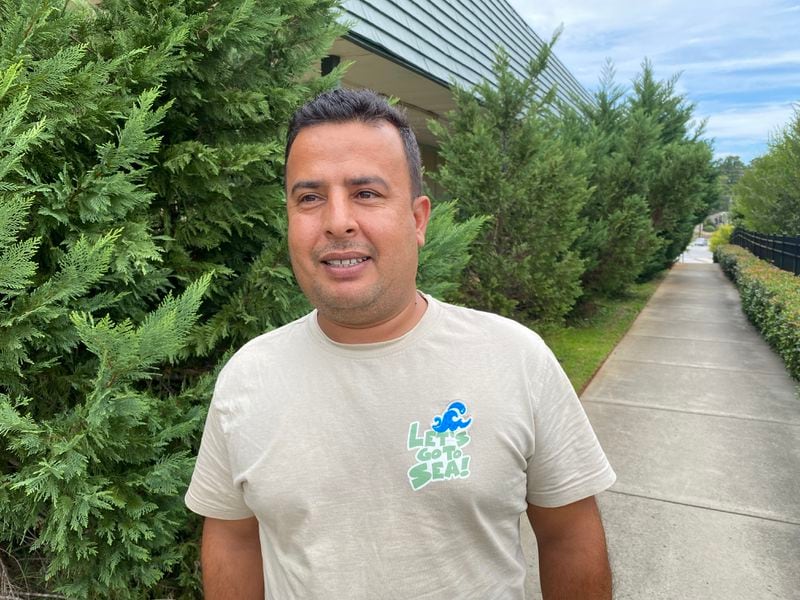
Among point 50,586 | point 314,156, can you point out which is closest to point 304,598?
point 314,156

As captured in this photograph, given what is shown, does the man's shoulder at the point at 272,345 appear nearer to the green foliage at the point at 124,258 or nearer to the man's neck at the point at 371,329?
the man's neck at the point at 371,329

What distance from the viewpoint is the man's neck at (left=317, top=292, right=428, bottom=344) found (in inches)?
51.6

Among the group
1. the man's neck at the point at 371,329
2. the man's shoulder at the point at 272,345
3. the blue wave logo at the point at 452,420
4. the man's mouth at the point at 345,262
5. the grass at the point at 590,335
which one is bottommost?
the grass at the point at 590,335

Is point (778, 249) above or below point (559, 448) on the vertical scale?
below

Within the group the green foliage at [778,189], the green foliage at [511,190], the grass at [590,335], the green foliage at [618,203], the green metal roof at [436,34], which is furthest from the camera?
the green foliage at [778,189]

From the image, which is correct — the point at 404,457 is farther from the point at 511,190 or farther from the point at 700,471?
the point at 511,190

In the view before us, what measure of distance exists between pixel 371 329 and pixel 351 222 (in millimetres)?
254

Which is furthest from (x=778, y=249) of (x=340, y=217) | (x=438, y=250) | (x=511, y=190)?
(x=340, y=217)

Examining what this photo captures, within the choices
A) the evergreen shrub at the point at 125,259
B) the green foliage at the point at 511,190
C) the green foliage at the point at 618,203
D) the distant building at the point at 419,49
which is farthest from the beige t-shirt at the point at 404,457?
the green foliage at the point at 618,203

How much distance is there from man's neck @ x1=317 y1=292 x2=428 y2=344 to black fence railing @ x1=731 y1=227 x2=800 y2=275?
544 inches

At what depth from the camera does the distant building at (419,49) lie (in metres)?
5.73

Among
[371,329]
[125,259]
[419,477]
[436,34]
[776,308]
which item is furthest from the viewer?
[776,308]

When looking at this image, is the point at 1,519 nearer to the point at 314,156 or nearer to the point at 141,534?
the point at 141,534

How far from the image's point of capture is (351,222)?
3.98ft
